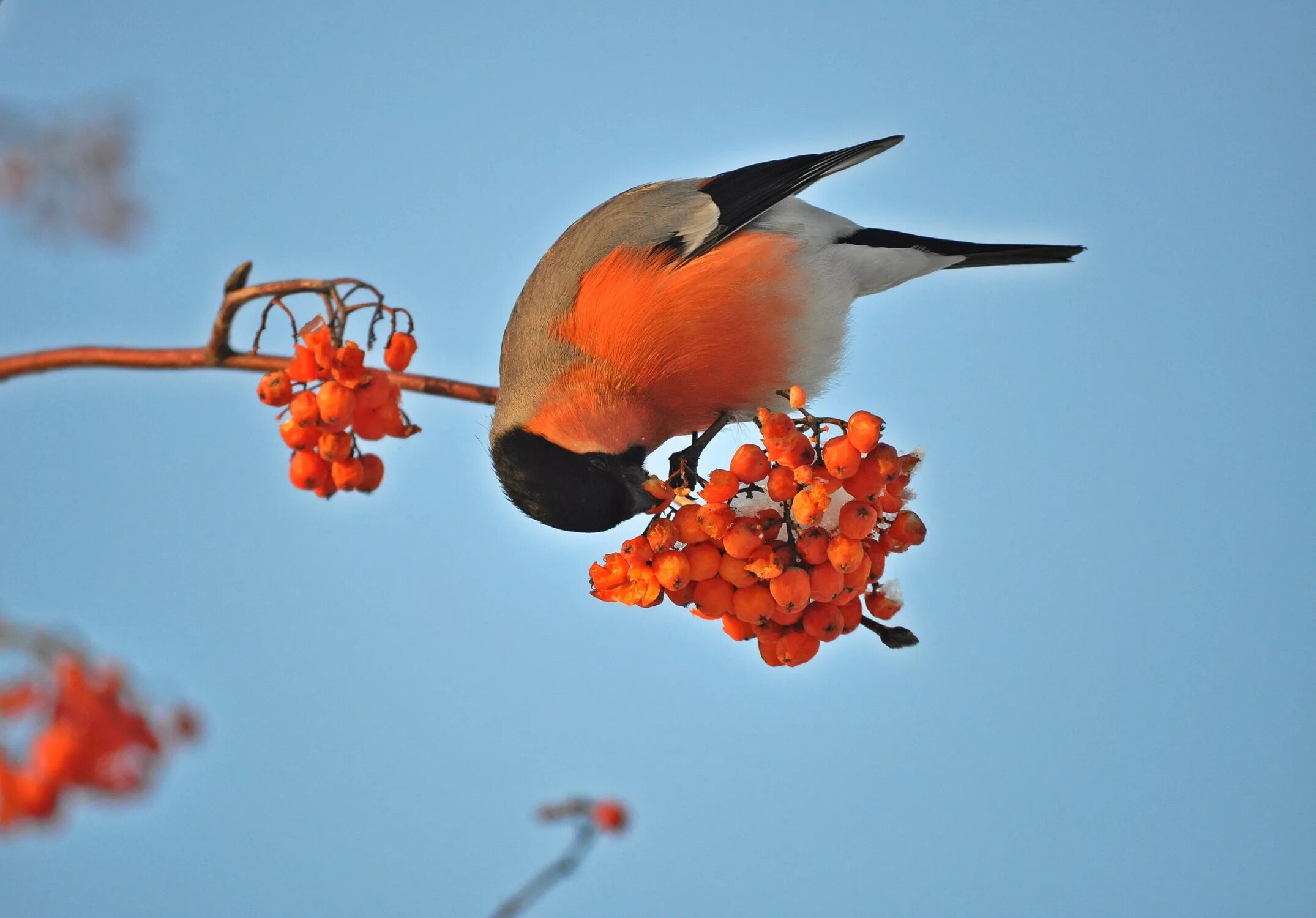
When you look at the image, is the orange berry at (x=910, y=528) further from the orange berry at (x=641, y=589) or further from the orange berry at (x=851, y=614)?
the orange berry at (x=641, y=589)

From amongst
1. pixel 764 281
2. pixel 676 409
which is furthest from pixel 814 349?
pixel 676 409

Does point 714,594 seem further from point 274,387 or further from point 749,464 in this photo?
point 274,387

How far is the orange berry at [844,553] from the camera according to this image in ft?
5.08

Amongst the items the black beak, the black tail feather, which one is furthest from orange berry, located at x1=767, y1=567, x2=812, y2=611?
the black tail feather

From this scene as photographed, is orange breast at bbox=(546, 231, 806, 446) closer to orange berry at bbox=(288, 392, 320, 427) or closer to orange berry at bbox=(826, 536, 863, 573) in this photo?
orange berry at bbox=(288, 392, 320, 427)

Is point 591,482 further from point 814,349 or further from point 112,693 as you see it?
point 112,693

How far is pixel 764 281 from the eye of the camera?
7.48 ft

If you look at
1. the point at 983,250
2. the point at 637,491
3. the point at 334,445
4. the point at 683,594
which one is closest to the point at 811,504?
the point at 683,594

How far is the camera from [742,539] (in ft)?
5.16

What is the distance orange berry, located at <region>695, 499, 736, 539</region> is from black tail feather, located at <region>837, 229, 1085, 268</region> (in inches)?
49.0

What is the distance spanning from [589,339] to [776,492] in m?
0.76

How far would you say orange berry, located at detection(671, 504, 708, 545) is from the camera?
63.5 inches

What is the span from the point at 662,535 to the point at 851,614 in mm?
365

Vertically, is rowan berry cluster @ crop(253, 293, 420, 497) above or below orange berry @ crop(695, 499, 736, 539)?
above
